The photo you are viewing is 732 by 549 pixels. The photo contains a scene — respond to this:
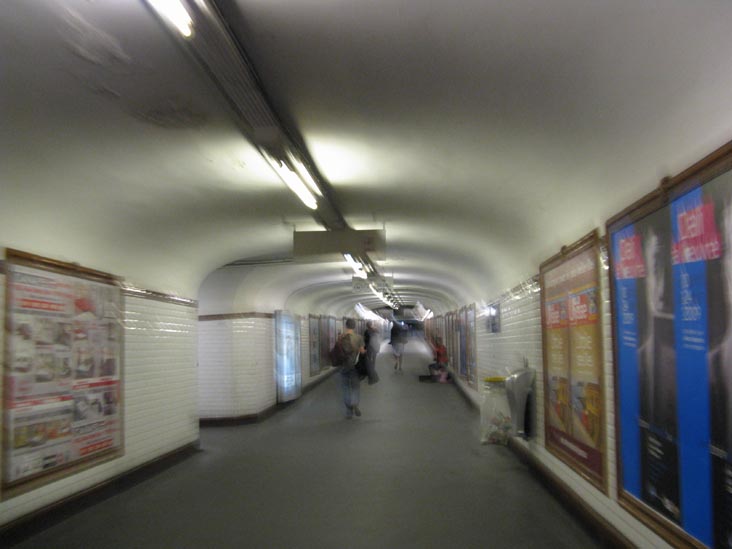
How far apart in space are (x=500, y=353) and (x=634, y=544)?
5986 mm

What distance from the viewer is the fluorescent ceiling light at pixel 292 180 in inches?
202

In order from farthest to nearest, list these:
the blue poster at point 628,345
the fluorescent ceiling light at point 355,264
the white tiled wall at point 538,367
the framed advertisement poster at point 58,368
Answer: the fluorescent ceiling light at point 355,264
the framed advertisement poster at point 58,368
the white tiled wall at point 538,367
the blue poster at point 628,345

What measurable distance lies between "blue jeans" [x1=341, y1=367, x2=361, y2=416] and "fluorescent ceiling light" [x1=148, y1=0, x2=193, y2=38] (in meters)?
9.13

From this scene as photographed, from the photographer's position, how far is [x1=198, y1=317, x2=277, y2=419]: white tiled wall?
11.5 meters

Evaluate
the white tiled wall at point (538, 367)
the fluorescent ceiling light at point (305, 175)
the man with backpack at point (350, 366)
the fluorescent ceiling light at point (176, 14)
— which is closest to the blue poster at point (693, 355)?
the white tiled wall at point (538, 367)

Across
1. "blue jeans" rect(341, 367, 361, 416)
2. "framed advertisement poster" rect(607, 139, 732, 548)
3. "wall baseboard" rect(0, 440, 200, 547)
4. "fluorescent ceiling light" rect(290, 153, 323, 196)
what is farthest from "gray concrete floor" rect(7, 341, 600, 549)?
"fluorescent ceiling light" rect(290, 153, 323, 196)

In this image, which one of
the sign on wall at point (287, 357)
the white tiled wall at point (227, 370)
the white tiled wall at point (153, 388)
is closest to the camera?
the white tiled wall at point (153, 388)

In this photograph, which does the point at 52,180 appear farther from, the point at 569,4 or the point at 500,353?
the point at 500,353

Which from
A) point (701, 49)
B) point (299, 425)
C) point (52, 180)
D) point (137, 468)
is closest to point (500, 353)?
point (299, 425)

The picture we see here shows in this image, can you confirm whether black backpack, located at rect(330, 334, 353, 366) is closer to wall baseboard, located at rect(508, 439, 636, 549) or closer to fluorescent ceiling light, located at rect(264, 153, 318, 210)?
wall baseboard, located at rect(508, 439, 636, 549)

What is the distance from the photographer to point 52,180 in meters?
4.98

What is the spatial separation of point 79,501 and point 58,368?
130 cm

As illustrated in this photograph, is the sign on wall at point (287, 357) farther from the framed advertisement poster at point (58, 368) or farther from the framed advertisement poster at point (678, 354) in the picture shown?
the framed advertisement poster at point (678, 354)

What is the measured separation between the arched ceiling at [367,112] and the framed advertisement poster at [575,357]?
1.03 ft
